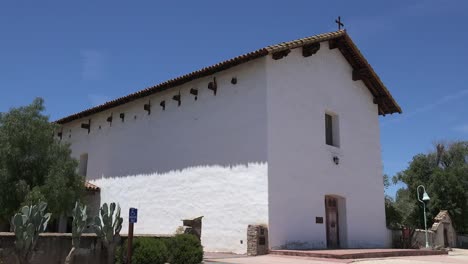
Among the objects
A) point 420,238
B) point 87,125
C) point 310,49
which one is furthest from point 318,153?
point 87,125

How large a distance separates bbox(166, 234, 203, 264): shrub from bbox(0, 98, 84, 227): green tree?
591cm

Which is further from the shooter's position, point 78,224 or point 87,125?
point 87,125

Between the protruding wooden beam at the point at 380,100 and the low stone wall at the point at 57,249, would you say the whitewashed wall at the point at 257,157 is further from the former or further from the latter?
the low stone wall at the point at 57,249

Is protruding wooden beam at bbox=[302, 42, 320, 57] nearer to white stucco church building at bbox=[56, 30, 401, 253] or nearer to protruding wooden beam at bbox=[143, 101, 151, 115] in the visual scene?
white stucco church building at bbox=[56, 30, 401, 253]

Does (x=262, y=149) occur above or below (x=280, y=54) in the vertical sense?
below

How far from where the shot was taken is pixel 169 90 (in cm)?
2092

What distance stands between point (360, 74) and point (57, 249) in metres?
16.1

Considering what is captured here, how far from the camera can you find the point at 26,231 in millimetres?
10117

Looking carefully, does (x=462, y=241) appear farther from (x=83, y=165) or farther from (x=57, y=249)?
(x=57, y=249)

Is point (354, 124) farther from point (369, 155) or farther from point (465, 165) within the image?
point (465, 165)

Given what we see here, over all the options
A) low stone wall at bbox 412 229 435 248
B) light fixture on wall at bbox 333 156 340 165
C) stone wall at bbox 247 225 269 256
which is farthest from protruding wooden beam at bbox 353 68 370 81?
stone wall at bbox 247 225 269 256

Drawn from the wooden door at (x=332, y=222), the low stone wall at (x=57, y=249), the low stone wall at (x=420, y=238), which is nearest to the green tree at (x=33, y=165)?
the low stone wall at (x=57, y=249)

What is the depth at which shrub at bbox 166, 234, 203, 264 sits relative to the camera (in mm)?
12375

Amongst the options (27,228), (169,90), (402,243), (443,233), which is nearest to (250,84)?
(169,90)
